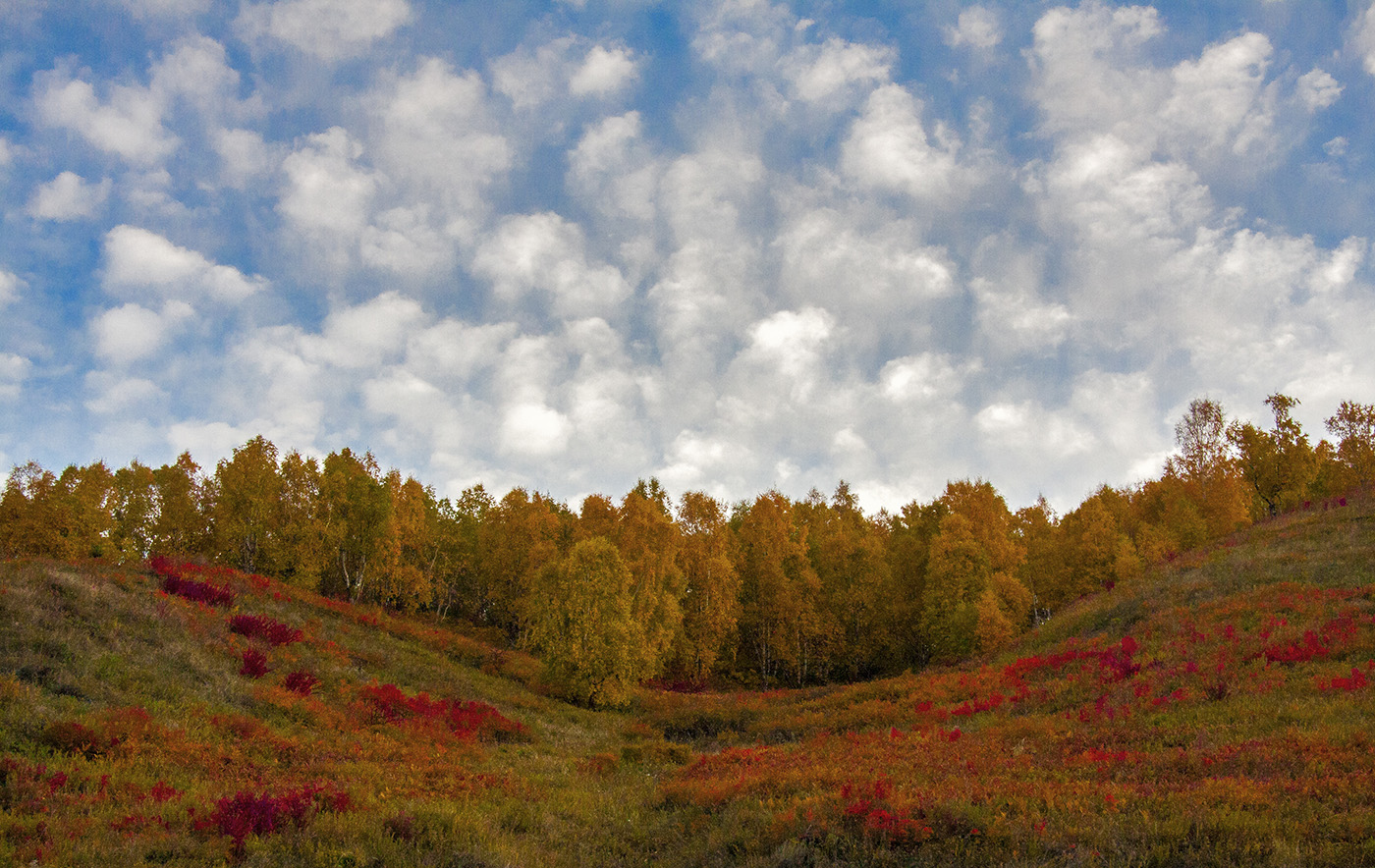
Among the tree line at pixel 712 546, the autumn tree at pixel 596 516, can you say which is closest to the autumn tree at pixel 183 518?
the tree line at pixel 712 546

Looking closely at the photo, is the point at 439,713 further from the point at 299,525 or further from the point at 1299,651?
the point at 299,525

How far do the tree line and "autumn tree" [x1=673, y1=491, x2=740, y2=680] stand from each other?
0.16 m

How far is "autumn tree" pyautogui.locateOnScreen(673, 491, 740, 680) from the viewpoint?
158ft

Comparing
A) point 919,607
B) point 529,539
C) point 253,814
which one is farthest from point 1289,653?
A: point 529,539

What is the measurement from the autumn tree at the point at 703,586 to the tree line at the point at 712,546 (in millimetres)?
159

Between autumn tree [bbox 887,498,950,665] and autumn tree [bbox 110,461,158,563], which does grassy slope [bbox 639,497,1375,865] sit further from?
autumn tree [bbox 110,461,158,563]

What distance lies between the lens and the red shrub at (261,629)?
21.5m

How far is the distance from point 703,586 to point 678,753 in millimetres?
29229

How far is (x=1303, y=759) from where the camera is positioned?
31.4 ft

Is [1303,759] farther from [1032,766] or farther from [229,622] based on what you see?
[229,622]

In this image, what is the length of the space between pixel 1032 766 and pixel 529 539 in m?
49.2

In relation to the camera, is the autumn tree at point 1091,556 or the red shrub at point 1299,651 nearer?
→ the red shrub at point 1299,651

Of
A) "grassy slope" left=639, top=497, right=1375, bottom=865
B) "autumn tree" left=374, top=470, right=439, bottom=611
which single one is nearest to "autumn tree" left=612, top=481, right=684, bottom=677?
"grassy slope" left=639, top=497, right=1375, bottom=865

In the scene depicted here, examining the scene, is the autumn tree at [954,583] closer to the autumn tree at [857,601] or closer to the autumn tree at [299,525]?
the autumn tree at [857,601]
